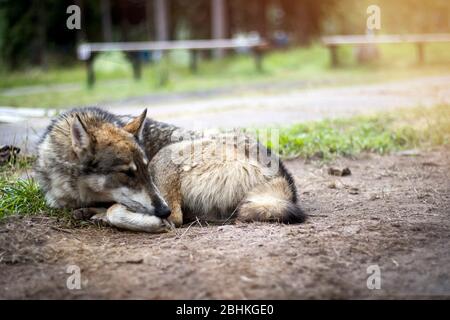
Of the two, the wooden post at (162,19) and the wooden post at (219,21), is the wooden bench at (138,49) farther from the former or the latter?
the wooden post at (162,19)

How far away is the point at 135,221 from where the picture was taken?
4.32m

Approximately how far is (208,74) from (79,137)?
520 inches

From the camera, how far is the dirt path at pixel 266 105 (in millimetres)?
8477

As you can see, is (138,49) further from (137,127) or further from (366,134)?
(137,127)

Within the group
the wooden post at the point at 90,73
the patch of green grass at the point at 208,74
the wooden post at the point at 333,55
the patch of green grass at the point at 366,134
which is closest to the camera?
the patch of green grass at the point at 366,134

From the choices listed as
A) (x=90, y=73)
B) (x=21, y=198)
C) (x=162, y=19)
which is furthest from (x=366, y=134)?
(x=162, y=19)

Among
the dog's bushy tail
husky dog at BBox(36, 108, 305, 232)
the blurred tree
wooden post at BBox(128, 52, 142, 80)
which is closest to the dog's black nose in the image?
husky dog at BBox(36, 108, 305, 232)

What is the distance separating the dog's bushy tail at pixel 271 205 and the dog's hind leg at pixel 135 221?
65 cm

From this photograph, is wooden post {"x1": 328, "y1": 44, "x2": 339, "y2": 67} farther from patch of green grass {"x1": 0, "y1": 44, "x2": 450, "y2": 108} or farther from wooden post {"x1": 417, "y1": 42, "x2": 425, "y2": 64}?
wooden post {"x1": 417, "y1": 42, "x2": 425, "y2": 64}

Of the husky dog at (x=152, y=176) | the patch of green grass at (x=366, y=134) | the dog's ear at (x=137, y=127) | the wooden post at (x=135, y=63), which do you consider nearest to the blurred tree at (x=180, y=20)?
the wooden post at (x=135, y=63)

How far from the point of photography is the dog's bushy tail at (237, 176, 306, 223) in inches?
172

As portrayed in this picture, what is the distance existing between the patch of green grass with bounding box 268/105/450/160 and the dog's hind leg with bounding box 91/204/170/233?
Answer: 2956 millimetres

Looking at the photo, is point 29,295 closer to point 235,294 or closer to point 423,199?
point 235,294
